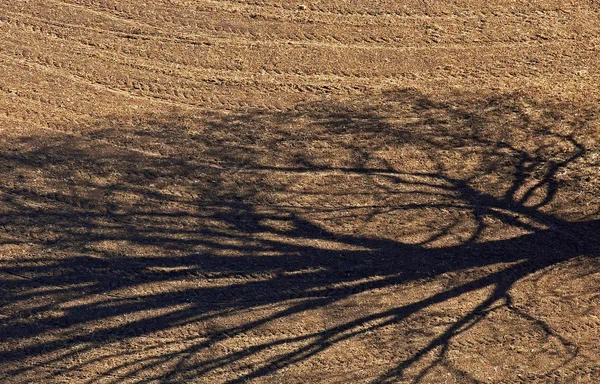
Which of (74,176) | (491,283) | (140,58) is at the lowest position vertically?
(491,283)

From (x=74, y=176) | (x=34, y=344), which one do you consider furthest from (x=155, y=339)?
(x=74, y=176)

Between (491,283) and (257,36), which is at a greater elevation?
(257,36)

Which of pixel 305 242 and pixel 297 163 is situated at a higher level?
pixel 297 163

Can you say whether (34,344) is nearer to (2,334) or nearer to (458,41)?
(2,334)
